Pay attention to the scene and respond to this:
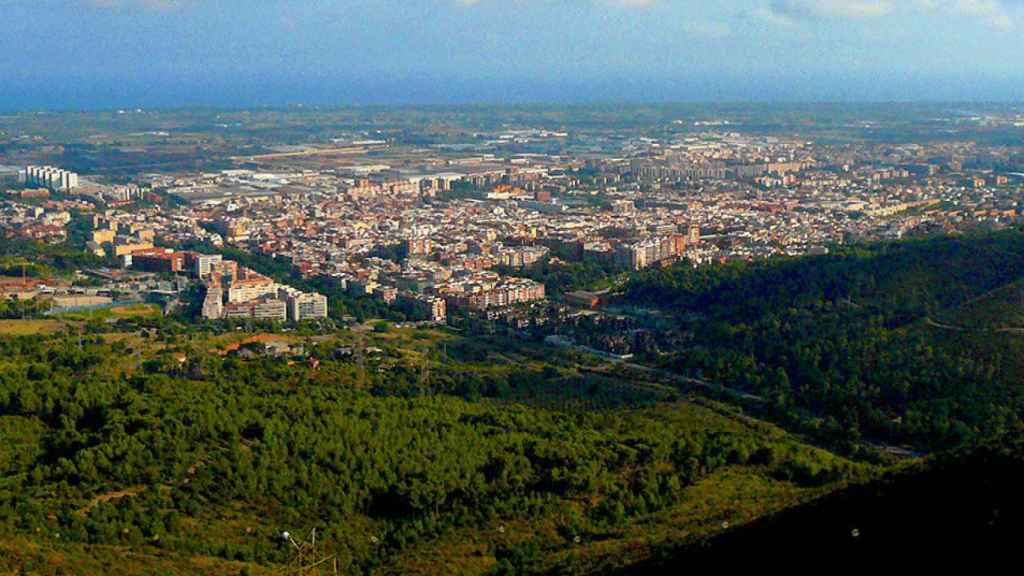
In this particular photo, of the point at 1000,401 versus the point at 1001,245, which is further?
the point at 1001,245

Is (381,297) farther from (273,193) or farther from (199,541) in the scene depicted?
(273,193)

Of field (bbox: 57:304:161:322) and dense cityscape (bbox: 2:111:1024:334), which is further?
dense cityscape (bbox: 2:111:1024:334)

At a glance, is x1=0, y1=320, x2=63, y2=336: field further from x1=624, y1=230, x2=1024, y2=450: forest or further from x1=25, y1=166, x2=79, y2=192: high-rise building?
x1=25, y1=166, x2=79, y2=192: high-rise building

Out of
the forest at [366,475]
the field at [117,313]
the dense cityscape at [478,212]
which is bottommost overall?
the field at [117,313]

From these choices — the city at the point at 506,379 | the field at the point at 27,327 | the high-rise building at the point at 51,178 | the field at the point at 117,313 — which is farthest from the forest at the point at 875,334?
the high-rise building at the point at 51,178

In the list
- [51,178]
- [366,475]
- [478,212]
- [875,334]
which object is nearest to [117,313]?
[366,475]

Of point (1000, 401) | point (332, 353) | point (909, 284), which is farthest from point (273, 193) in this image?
point (1000, 401)

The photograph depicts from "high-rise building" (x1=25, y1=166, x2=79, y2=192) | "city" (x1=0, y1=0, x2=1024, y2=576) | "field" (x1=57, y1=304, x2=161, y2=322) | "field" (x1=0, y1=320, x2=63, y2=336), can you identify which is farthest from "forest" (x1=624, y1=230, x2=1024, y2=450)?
"high-rise building" (x1=25, y1=166, x2=79, y2=192)

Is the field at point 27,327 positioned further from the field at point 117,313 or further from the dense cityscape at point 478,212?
the dense cityscape at point 478,212
